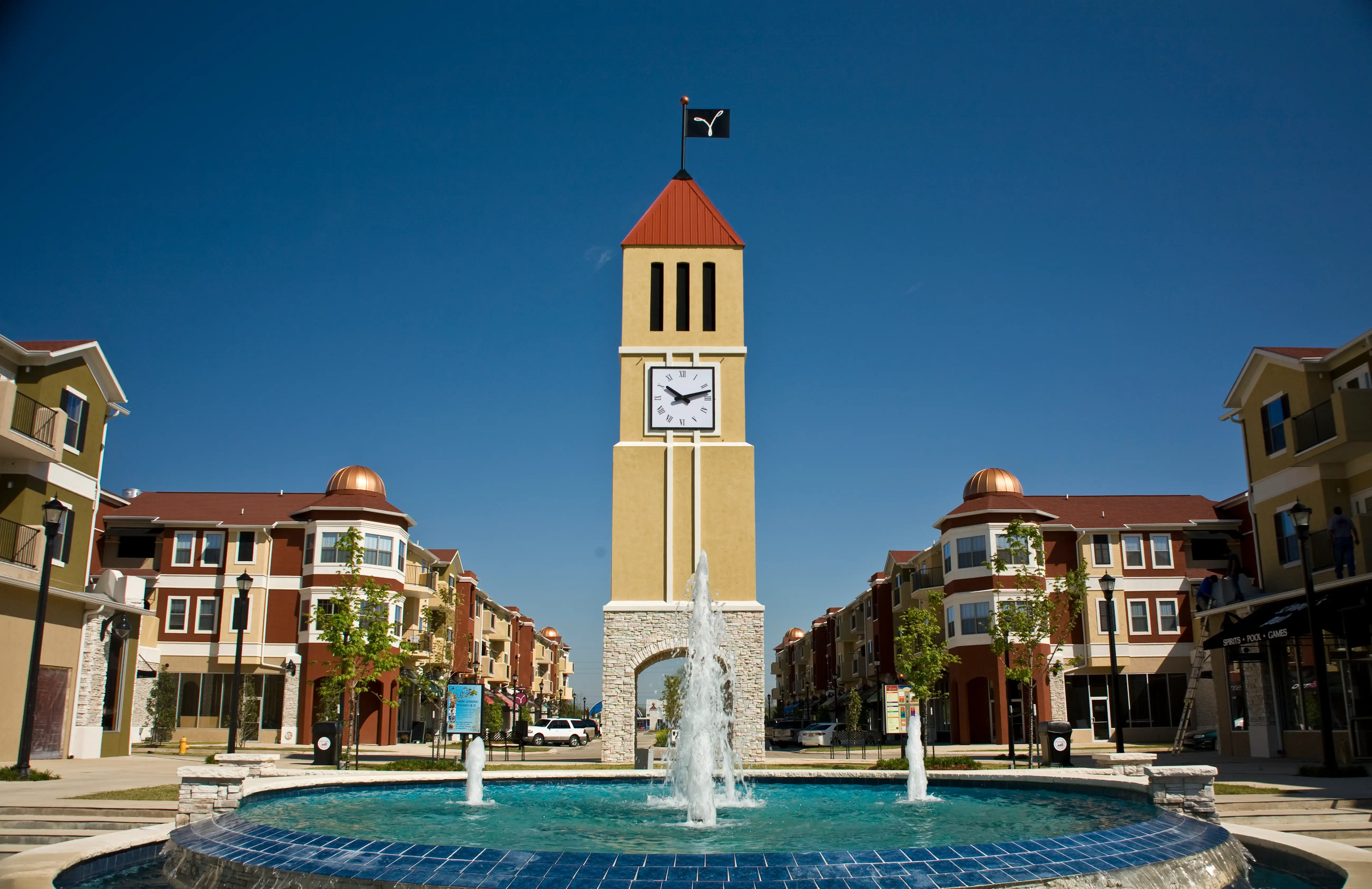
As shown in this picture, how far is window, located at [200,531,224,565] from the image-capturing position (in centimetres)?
4819

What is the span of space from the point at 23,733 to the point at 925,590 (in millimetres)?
40074

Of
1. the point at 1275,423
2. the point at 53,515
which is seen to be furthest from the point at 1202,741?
the point at 53,515

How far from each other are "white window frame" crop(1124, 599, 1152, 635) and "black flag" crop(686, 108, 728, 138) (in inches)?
1218

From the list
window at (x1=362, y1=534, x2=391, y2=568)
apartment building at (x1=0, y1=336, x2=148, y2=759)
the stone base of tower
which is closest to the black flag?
the stone base of tower

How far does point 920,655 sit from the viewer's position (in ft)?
Answer: 118

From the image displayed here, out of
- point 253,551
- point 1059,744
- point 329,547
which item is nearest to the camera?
point 1059,744

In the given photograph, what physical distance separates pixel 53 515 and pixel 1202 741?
134ft

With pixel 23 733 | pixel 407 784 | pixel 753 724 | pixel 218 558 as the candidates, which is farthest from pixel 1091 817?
pixel 218 558

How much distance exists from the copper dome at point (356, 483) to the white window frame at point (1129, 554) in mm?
35881

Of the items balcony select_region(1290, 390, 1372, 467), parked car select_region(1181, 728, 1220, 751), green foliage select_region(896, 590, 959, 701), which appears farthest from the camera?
parked car select_region(1181, 728, 1220, 751)

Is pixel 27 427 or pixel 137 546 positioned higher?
pixel 27 427

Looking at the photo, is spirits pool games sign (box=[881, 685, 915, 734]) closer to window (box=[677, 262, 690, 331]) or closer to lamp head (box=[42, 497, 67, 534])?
window (box=[677, 262, 690, 331])

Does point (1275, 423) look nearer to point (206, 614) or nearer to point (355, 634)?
point (355, 634)

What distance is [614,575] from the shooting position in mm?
30281
